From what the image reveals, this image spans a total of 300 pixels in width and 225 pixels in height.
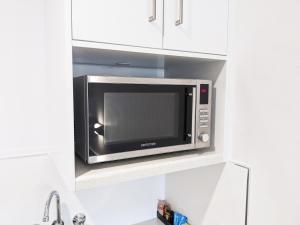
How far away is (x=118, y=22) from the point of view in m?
0.66

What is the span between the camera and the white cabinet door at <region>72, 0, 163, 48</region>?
61 centimetres

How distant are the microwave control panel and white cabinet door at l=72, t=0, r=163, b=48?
0.78ft

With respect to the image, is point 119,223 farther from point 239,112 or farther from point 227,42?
point 227,42

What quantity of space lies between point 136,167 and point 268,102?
1.55ft

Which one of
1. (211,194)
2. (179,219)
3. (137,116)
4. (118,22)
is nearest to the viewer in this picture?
(118,22)

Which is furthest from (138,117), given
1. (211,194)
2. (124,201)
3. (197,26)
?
(124,201)

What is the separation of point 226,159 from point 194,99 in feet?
0.92

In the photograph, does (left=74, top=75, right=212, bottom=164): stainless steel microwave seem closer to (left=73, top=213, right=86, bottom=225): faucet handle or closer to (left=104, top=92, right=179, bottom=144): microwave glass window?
(left=104, top=92, right=179, bottom=144): microwave glass window

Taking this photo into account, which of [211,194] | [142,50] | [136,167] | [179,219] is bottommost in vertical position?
[179,219]

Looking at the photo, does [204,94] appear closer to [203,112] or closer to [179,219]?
[203,112]

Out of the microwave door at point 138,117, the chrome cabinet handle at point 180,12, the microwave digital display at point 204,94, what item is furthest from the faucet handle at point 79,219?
the chrome cabinet handle at point 180,12

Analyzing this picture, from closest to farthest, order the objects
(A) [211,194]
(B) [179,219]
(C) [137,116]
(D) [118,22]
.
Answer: (D) [118,22] < (C) [137,116] < (A) [211,194] < (B) [179,219]

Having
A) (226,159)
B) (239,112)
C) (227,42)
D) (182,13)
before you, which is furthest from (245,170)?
(182,13)

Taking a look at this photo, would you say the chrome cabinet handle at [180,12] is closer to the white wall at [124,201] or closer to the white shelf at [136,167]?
the white shelf at [136,167]
